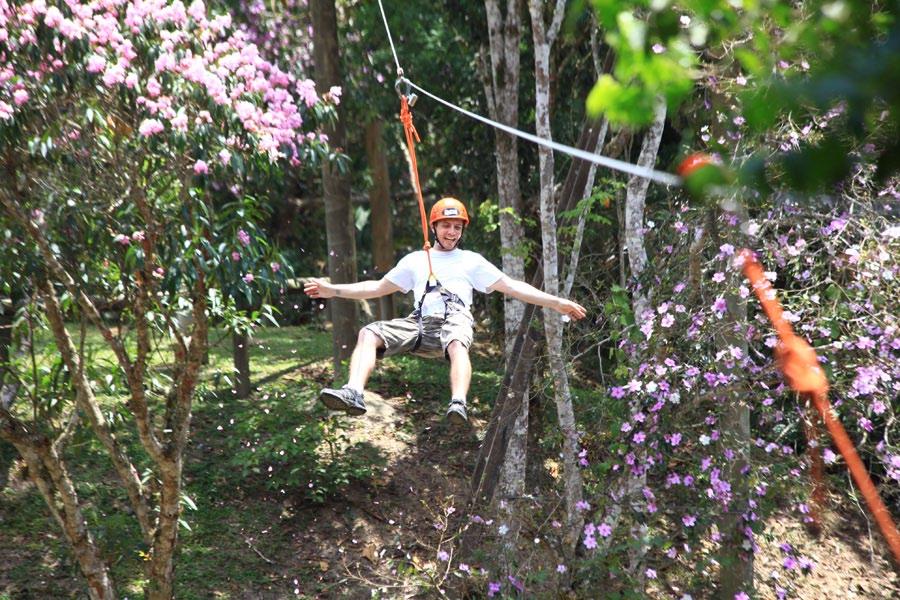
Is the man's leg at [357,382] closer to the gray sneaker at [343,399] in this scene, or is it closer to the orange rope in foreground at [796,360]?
the gray sneaker at [343,399]

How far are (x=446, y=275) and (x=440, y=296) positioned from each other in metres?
0.12

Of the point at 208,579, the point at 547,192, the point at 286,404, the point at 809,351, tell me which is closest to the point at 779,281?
the point at 547,192

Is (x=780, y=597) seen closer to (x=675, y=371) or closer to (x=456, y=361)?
(x=675, y=371)

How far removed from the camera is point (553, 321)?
21.0 feet

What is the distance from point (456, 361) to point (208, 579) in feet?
11.0

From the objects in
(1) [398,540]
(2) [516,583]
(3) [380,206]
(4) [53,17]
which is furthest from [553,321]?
(3) [380,206]

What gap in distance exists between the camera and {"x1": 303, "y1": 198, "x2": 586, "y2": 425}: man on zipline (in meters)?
5.01

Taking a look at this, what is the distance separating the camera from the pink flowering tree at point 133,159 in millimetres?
4805

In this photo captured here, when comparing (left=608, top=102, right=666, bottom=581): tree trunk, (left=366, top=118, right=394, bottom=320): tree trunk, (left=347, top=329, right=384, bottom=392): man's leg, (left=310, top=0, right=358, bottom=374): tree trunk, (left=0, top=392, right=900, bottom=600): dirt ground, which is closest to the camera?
(left=347, top=329, right=384, bottom=392): man's leg

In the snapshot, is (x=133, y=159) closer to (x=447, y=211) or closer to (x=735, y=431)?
(x=447, y=211)

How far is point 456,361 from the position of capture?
16.5 feet

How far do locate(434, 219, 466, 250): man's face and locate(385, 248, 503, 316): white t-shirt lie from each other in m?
0.05

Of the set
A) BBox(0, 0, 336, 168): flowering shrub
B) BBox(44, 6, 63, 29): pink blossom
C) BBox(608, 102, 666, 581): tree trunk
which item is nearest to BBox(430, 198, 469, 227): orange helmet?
BBox(0, 0, 336, 168): flowering shrub

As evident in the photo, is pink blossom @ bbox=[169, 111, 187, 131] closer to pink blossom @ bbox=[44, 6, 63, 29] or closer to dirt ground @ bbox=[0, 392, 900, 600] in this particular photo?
pink blossom @ bbox=[44, 6, 63, 29]
